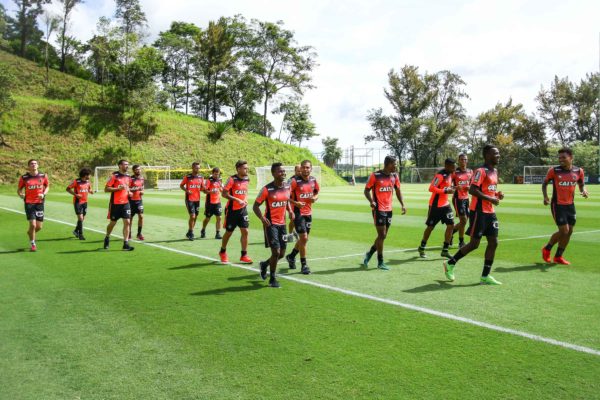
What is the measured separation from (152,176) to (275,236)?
45.2 metres

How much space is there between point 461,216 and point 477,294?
4.60 m

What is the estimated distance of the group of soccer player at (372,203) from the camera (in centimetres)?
778

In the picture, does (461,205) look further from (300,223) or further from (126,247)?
(126,247)

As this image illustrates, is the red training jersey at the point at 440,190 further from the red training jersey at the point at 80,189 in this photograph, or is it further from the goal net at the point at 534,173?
the goal net at the point at 534,173

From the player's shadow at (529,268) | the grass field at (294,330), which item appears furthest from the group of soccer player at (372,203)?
the grass field at (294,330)

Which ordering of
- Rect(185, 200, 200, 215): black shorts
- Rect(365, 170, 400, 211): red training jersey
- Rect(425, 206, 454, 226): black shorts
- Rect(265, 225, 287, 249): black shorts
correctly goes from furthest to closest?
Rect(185, 200, 200, 215): black shorts
Rect(425, 206, 454, 226): black shorts
Rect(365, 170, 400, 211): red training jersey
Rect(265, 225, 287, 249): black shorts

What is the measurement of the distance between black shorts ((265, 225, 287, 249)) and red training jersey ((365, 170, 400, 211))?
2108mm

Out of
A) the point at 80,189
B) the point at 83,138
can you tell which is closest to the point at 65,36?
the point at 83,138

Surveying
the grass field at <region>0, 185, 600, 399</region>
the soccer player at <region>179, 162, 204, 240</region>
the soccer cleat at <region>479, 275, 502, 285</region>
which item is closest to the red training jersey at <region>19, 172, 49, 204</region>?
the grass field at <region>0, 185, 600, 399</region>

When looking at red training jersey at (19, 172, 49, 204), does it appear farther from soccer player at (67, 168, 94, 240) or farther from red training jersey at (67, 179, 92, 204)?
red training jersey at (67, 179, 92, 204)

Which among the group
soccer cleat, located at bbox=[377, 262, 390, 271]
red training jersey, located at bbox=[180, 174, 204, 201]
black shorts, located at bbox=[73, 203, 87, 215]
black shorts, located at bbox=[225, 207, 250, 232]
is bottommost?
soccer cleat, located at bbox=[377, 262, 390, 271]

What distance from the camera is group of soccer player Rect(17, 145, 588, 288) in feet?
25.5

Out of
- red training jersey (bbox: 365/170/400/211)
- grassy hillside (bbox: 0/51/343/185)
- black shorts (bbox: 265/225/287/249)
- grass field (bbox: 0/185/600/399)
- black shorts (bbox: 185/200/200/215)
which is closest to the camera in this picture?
grass field (bbox: 0/185/600/399)

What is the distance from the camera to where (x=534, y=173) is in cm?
6481
